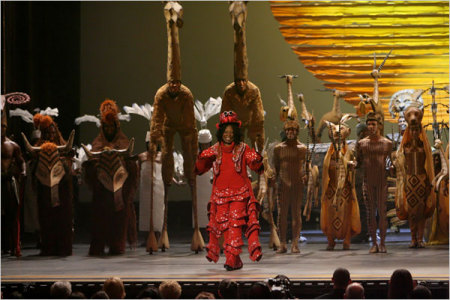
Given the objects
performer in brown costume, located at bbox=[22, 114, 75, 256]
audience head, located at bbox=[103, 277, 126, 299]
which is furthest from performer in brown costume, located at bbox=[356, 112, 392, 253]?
audience head, located at bbox=[103, 277, 126, 299]

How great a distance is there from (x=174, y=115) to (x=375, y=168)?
2.44 m

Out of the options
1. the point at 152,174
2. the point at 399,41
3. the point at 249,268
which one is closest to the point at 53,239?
the point at 152,174

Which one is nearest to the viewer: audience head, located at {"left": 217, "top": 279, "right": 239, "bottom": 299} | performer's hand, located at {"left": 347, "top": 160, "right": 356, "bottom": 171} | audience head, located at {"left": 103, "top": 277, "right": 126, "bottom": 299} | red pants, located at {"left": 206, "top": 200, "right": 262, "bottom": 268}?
audience head, located at {"left": 103, "top": 277, "right": 126, "bottom": 299}

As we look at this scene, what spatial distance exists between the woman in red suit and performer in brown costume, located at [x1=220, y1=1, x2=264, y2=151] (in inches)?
46.2

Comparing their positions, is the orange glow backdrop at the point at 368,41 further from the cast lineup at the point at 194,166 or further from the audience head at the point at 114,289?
the audience head at the point at 114,289

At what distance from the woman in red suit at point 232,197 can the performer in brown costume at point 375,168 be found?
6.84 feet

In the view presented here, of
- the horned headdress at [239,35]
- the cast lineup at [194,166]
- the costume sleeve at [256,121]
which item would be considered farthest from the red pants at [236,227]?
the horned headdress at [239,35]

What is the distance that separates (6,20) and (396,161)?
6.08 metres

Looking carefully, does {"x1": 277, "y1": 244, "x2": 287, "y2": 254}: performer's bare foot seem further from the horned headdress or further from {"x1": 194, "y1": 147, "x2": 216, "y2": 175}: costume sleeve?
the horned headdress

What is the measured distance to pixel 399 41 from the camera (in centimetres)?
1358

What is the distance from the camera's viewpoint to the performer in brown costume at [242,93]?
9.59 m

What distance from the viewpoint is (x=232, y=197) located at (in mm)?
8398

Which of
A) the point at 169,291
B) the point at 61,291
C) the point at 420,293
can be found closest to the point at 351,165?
the point at 420,293

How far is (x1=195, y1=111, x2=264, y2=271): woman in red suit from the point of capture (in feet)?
27.5
